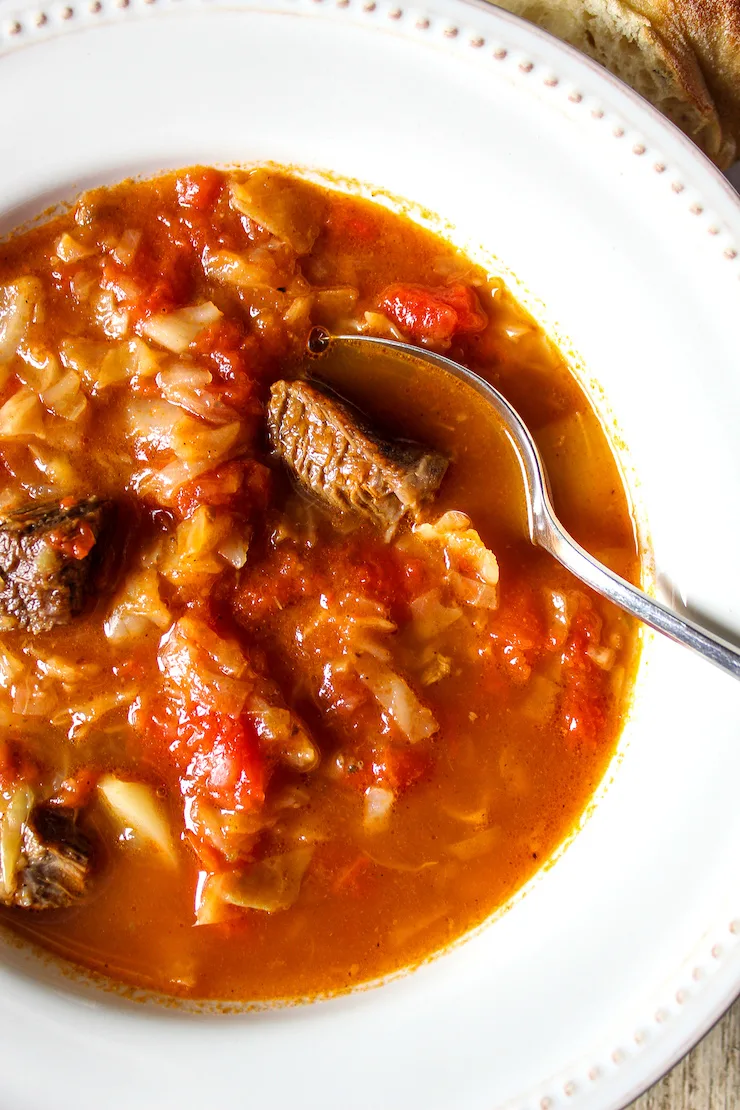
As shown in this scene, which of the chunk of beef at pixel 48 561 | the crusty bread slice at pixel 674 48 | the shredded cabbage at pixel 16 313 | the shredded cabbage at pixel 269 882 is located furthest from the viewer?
the crusty bread slice at pixel 674 48

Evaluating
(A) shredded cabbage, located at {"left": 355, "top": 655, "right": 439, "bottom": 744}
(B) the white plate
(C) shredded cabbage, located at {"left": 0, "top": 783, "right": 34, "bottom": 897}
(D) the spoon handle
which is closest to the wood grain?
(B) the white plate

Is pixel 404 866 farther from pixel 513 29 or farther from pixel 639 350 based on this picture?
pixel 513 29

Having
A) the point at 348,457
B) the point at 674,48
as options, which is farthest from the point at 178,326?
the point at 674,48

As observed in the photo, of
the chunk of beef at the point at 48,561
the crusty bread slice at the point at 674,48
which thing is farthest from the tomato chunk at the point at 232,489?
the crusty bread slice at the point at 674,48

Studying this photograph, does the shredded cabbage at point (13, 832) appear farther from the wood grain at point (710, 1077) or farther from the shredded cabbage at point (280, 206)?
the wood grain at point (710, 1077)

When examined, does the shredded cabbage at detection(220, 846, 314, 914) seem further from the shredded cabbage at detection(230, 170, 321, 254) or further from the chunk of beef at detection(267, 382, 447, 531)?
the shredded cabbage at detection(230, 170, 321, 254)

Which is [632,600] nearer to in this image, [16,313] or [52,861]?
[52,861]
